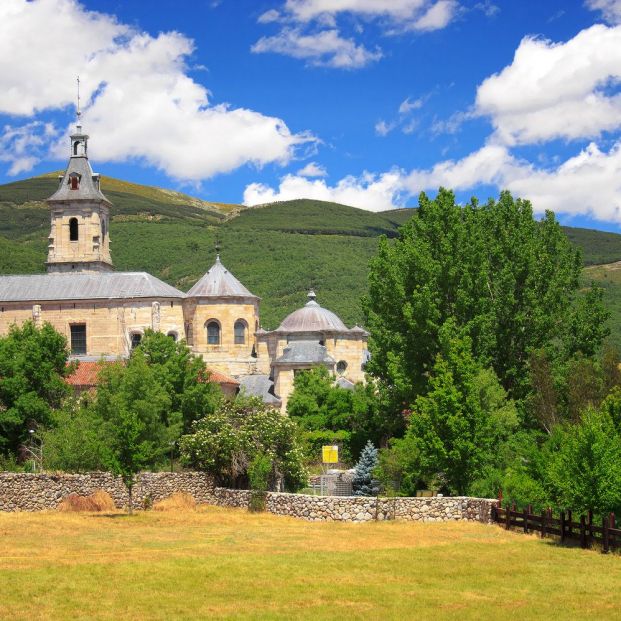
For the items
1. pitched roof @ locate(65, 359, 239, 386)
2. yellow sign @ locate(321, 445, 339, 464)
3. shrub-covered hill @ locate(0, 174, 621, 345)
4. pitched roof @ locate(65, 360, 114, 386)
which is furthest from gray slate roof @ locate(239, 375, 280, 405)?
shrub-covered hill @ locate(0, 174, 621, 345)

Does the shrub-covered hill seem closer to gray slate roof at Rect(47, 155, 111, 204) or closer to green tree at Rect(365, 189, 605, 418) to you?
gray slate roof at Rect(47, 155, 111, 204)

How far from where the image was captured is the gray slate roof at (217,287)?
5638cm

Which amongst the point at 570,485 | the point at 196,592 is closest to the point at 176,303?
the point at 570,485

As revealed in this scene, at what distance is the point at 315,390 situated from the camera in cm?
4953

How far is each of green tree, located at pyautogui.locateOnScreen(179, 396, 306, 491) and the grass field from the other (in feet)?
24.9

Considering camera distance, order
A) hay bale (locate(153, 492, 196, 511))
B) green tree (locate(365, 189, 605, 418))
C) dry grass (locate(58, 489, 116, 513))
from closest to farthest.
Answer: dry grass (locate(58, 489, 116, 513)) < hay bale (locate(153, 492, 196, 511)) < green tree (locate(365, 189, 605, 418))

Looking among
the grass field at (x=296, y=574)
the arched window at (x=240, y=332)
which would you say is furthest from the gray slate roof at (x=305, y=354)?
the grass field at (x=296, y=574)

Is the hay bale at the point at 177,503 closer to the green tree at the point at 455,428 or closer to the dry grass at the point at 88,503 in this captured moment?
the dry grass at the point at 88,503

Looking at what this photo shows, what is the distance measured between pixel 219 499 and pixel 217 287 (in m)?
22.7

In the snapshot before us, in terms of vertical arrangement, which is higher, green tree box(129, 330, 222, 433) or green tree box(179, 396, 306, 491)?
green tree box(129, 330, 222, 433)

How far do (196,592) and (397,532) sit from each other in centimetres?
1026

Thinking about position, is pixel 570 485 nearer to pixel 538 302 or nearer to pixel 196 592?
pixel 196 592

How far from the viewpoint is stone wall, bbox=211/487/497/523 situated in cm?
3019

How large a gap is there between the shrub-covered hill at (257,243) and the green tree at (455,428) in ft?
156
